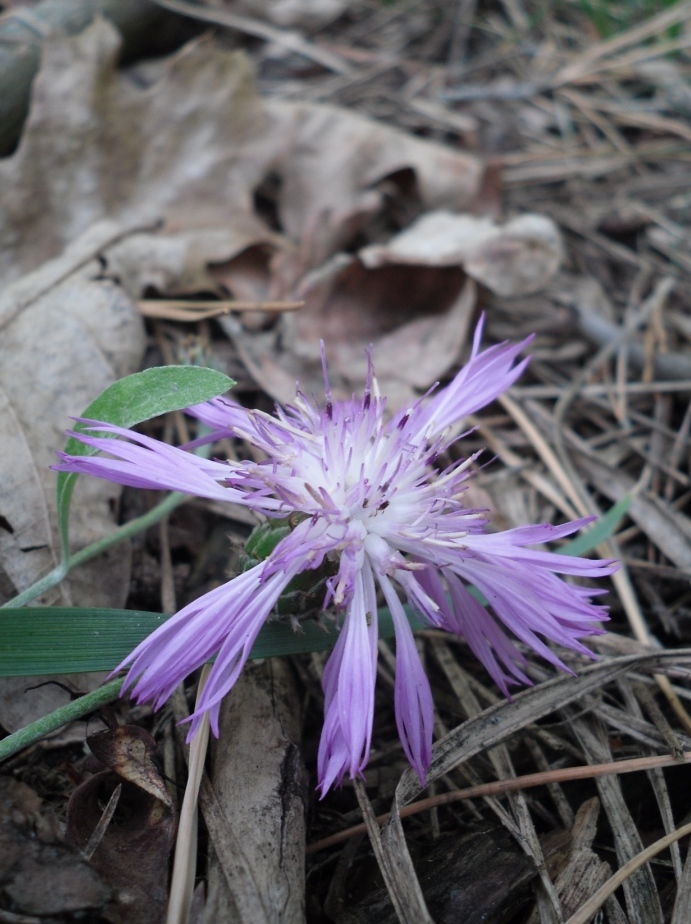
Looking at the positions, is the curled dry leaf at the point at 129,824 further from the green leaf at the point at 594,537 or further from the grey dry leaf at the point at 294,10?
the grey dry leaf at the point at 294,10

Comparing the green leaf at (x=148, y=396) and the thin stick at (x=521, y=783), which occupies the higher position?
the green leaf at (x=148, y=396)

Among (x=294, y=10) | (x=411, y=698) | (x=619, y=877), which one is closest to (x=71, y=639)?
(x=411, y=698)

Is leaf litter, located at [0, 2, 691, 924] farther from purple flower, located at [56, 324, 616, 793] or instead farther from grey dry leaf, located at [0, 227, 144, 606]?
purple flower, located at [56, 324, 616, 793]

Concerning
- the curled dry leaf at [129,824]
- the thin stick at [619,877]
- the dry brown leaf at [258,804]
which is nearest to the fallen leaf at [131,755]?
the curled dry leaf at [129,824]

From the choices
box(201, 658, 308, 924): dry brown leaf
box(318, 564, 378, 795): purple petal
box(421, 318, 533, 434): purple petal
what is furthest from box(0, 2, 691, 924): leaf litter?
A: box(421, 318, 533, 434): purple petal

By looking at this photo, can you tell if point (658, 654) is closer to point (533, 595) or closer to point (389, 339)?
point (533, 595)

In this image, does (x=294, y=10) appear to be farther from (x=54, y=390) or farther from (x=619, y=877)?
(x=619, y=877)

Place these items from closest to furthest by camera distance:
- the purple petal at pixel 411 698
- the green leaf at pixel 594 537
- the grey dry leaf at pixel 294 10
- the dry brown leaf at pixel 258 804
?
the dry brown leaf at pixel 258 804 → the purple petal at pixel 411 698 → the green leaf at pixel 594 537 → the grey dry leaf at pixel 294 10
